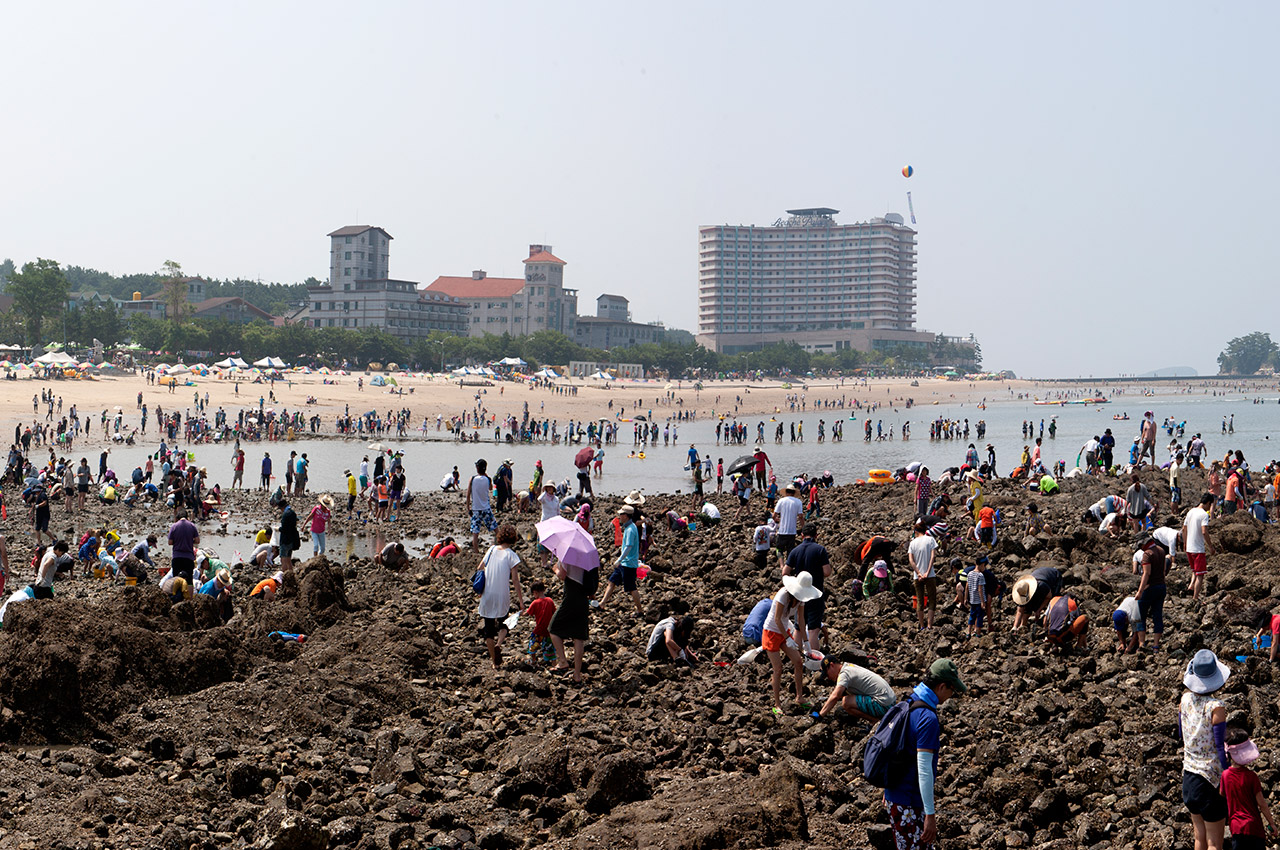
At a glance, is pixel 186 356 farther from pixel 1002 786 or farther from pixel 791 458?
pixel 1002 786

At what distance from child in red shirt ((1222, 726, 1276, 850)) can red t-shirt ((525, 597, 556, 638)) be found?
6.20m

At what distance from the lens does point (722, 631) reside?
12.0 metres

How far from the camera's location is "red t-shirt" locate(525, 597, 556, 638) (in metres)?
10.5

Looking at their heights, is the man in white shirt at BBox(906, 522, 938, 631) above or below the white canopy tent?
below

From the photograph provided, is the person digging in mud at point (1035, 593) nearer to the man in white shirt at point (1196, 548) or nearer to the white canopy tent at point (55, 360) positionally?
the man in white shirt at point (1196, 548)

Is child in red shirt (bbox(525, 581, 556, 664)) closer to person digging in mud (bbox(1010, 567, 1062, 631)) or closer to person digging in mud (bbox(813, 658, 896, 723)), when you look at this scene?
person digging in mud (bbox(813, 658, 896, 723))

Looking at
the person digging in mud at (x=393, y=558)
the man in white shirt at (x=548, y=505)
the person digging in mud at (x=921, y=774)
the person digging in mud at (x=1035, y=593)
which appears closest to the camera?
the person digging in mud at (x=921, y=774)

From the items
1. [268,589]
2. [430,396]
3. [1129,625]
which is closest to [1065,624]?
[1129,625]

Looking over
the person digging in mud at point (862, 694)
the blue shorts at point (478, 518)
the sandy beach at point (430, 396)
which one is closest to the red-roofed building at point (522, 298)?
the sandy beach at point (430, 396)

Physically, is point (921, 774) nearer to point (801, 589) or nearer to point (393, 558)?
point (801, 589)

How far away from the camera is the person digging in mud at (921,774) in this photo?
5645 millimetres

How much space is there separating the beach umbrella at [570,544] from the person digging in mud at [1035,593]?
5226 mm

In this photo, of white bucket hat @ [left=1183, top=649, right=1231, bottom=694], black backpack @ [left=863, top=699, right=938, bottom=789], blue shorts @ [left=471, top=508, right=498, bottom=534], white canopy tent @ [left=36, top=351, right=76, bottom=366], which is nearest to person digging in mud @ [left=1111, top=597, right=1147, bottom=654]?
white bucket hat @ [left=1183, top=649, right=1231, bottom=694]

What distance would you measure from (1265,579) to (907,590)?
420 centimetres
